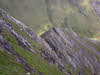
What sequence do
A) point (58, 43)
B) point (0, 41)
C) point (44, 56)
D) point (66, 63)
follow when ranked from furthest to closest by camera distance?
point (58, 43) < point (66, 63) < point (44, 56) < point (0, 41)

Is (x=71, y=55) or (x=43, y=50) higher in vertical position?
(x=71, y=55)

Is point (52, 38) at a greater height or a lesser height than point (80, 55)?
greater

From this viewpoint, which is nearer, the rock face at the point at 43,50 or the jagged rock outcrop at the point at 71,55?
the rock face at the point at 43,50

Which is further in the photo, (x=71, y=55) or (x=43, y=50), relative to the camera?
(x=71, y=55)

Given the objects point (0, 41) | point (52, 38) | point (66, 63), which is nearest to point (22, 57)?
point (0, 41)

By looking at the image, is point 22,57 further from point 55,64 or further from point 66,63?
point 66,63

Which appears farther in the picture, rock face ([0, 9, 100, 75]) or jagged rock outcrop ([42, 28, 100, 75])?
jagged rock outcrop ([42, 28, 100, 75])

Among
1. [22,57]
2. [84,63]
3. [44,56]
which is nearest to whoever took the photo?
[22,57]

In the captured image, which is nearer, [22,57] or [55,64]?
[22,57]
